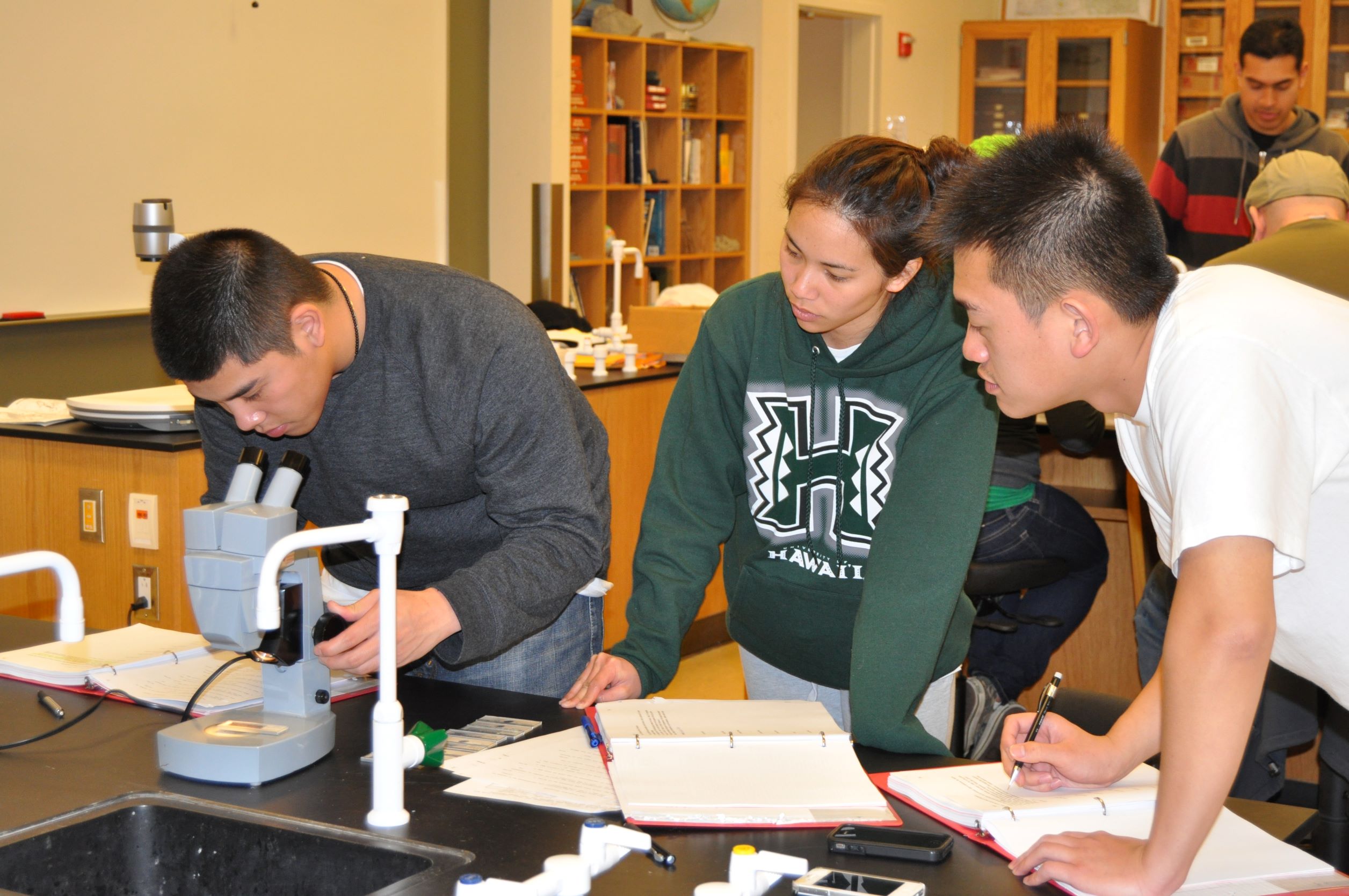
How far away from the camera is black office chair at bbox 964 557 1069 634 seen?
2.72m

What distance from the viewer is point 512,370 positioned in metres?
1.68

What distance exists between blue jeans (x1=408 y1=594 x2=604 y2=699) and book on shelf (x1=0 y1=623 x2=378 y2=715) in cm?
25

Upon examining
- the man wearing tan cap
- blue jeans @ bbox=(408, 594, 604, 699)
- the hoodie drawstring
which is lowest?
blue jeans @ bbox=(408, 594, 604, 699)

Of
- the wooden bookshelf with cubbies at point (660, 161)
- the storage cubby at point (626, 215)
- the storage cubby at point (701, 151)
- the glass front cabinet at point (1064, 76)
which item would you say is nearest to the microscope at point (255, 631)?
the wooden bookshelf with cubbies at point (660, 161)

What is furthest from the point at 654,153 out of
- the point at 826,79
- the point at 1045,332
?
the point at 1045,332

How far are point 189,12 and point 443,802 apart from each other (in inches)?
151

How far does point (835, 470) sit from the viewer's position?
1768mm

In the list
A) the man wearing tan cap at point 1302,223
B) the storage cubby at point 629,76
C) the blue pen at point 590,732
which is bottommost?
the blue pen at point 590,732

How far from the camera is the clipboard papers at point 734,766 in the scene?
125 cm

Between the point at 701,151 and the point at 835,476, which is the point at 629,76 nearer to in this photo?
the point at 701,151

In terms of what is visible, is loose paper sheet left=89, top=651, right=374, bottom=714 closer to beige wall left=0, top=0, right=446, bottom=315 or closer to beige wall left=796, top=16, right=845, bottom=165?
beige wall left=0, top=0, right=446, bottom=315

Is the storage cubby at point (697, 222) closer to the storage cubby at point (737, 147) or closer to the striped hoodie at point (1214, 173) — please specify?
the storage cubby at point (737, 147)

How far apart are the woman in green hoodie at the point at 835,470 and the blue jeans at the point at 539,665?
0.69 ft

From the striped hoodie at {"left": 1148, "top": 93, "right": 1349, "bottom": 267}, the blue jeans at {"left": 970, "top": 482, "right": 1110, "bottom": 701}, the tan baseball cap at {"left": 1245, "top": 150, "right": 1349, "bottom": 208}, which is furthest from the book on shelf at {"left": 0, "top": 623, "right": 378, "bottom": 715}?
the striped hoodie at {"left": 1148, "top": 93, "right": 1349, "bottom": 267}
